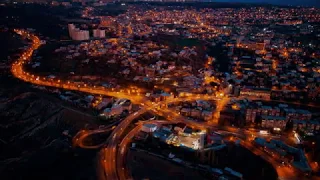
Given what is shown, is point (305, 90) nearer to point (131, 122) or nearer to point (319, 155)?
point (319, 155)

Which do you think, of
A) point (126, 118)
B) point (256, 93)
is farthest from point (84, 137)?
point (256, 93)

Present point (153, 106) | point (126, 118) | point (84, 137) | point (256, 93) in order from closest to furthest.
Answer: point (84, 137), point (126, 118), point (153, 106), point (256, 93)

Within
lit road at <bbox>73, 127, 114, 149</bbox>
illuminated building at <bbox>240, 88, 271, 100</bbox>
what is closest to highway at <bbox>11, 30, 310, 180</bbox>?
lit road at <bbox>73, 127, 114, 149</bbox>

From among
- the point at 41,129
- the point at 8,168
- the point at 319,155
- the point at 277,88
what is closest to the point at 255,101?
the point at 277,88

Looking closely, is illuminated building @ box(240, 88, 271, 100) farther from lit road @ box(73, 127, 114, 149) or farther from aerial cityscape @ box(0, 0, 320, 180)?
lit road @ box(73, 127, 114, 149)

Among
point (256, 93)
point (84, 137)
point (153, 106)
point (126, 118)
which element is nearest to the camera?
point (84, 137)

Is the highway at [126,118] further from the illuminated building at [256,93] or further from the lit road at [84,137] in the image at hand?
the illuminated building at [256,93]

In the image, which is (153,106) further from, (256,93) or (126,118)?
(256,93)

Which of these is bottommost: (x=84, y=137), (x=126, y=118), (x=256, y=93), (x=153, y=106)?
(x=84, y=137)

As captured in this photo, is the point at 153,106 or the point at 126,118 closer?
the point at 126,118
